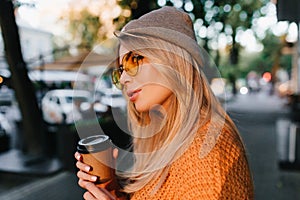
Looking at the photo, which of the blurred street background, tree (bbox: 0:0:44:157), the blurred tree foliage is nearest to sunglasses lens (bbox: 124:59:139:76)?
the blurred street background

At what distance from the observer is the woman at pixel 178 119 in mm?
859

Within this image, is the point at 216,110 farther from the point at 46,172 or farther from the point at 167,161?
the point at 46,172

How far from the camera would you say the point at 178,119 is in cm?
99

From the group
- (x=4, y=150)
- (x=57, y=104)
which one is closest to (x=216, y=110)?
(x=4, y=150)

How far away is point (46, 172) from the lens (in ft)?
17.9

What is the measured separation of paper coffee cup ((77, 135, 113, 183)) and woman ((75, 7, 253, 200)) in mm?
29

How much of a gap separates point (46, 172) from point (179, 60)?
197 inches

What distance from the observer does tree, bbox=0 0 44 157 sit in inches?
207

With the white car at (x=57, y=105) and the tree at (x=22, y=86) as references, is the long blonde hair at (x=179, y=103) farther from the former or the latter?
the white car at (x=57, y=105)

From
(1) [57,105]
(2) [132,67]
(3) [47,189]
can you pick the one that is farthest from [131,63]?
(1) [57,105]

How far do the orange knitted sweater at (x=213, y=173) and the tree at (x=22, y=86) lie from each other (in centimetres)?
456

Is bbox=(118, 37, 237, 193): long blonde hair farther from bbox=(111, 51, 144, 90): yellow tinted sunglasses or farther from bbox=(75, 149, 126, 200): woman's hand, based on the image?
bbox=(75, 149, 126, 200): woman's hand

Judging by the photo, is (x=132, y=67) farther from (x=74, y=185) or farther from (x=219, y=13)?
(x=74, y=185)

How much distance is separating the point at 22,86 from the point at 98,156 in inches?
213
